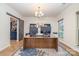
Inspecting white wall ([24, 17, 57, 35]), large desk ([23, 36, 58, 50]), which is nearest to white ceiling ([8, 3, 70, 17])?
large desk ([23, 36, 58, 50])

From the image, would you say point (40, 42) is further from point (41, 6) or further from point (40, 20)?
point (40, 20)

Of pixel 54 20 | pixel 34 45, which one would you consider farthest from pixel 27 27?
pixel 34 45

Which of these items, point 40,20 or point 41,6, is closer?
point 41,6

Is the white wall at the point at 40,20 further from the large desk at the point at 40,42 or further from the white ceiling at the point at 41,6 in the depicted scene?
the large desk at the point at 40,42

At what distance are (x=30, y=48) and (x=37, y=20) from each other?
3.11 m

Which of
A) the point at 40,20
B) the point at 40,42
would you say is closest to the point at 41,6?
the point at 40,42

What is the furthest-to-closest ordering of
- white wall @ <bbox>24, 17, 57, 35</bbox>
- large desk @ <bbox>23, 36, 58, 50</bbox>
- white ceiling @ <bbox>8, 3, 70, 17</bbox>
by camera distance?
white wall @ <bbox>24, 17, 57, 35</bbox>, large desk @ <bbox>23, 36, 58, 50</bbox>, white ceiling @ <bbox>8, 3, 70, 17</bbox>

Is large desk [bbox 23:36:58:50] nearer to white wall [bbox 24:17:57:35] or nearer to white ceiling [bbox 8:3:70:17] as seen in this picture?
white ceiling [bbox 8:3:70:17]

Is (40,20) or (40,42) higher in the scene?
(40,20)

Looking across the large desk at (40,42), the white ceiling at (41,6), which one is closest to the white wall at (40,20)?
the white ceiling at (41,6)

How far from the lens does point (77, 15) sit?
4.96 metres

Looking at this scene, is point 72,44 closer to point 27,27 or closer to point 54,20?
point 54,20

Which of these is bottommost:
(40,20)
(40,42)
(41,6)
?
(40,42)

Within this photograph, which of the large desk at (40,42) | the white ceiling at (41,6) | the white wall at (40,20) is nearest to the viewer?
the white ceiling at (41,6)
